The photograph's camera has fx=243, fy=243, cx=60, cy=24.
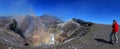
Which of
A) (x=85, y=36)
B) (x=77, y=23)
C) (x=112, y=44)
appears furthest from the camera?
(x=77, y=23)

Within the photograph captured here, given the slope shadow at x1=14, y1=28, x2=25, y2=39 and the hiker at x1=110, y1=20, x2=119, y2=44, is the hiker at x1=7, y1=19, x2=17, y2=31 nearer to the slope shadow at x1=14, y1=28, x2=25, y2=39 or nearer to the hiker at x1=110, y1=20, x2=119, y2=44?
the slope shadow at x1=14, y1=28, x2=25, y2=39

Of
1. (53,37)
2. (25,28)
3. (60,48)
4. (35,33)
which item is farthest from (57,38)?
(60,48)

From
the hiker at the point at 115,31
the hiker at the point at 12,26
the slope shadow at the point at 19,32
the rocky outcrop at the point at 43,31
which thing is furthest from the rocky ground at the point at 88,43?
the hiker at the point at 12,26

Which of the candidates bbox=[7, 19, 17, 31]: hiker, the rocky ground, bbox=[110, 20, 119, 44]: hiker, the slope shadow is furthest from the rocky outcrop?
bbox=[110, 20, 119, 44]: hiker

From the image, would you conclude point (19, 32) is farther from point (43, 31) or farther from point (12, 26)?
point (43, 31)

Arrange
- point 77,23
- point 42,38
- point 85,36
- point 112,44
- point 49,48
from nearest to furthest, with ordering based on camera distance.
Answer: point 49,48 → point 112,44 → point 85,36 → point 42,38 → point 77,23

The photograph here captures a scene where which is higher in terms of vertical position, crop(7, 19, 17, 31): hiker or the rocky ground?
crop(7, 19, 17, 31): hiker

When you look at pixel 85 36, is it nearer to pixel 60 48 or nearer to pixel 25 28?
pixel 60 48

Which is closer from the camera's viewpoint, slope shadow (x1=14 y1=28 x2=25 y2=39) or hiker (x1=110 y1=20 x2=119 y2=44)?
hiker (x1=110 y1=20 x2=119 y2=44)

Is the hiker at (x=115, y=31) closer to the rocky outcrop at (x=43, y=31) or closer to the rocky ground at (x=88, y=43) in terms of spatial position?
the rocky ground at (x=88, y=43)

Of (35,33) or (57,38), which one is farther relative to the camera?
(35,33)

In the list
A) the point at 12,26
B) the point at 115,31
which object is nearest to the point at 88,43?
the point at 115,31
